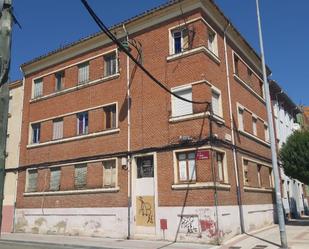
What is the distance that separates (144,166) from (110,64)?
268 inches

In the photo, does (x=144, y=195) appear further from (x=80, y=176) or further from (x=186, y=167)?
(x=80, y=176)

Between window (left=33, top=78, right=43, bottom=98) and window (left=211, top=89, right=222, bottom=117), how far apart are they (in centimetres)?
1256

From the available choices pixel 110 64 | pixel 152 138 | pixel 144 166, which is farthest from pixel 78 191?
pixel 110 64

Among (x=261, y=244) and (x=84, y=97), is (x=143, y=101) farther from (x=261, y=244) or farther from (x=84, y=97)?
(x=261, y=244)

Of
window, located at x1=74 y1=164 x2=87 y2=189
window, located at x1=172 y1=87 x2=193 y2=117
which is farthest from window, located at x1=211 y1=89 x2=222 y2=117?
window, located at x1=74 y1=164 x2=87 y2=189

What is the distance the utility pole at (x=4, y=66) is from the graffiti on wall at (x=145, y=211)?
14.7 m

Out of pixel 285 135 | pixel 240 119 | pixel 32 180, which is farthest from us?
pixel 285 135

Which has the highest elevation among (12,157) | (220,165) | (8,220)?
(12,157)

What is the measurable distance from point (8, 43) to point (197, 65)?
14627 millimetres

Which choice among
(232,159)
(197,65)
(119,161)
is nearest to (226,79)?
(197,65)

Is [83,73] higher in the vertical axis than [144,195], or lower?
higher

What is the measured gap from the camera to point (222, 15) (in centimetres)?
2067

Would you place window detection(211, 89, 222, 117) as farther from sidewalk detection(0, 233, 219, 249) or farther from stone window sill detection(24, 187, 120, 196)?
sidewalk detection(0, 233, 219, 249)

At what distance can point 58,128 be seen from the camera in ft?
Result: 78.5
